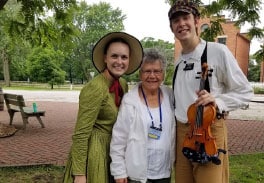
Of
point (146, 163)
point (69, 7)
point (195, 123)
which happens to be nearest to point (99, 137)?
point (146, 163)

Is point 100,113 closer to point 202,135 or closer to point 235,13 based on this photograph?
point 202,135

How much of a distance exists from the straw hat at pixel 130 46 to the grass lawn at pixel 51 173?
285 cm

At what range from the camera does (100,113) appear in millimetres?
2453

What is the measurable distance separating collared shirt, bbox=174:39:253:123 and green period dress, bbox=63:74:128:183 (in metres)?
0.57

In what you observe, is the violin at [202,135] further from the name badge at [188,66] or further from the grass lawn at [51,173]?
the grass lawn at [51,173]

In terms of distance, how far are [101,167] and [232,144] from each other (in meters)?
6.01

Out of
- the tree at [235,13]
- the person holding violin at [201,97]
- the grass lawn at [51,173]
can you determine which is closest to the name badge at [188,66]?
the person holding violin at [201,97]

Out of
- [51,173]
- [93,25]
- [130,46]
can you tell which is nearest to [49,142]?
[51,173]

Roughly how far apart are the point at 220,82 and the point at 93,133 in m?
1.03

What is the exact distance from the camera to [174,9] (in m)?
2.46

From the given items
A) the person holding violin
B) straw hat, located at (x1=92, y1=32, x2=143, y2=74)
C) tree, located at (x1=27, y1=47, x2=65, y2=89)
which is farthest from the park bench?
tree, located at (x1=27, y1=47, x2=65, y2=89)

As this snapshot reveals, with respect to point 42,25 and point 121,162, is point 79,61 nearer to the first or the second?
point 42,25

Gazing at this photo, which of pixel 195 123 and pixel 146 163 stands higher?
pixel 195 123

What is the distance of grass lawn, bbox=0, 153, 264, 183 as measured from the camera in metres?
4.97
